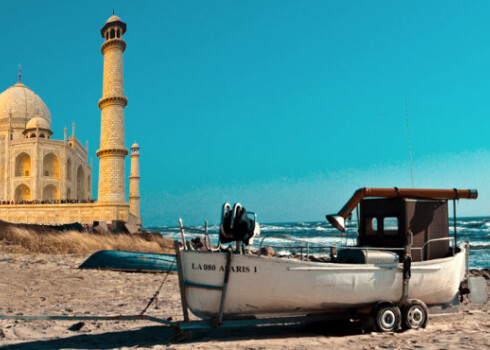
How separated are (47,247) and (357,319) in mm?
15080

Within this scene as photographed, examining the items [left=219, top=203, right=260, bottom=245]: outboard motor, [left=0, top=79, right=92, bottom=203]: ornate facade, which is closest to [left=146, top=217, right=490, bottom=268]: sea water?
[left=219, top=203, right=260, bottom=245]: outboard motor

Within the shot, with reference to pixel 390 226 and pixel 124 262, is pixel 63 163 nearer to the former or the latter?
pixel 124 262

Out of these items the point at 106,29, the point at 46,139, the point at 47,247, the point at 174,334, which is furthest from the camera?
the point at 46,139

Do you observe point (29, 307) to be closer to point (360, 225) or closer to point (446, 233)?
point (360, 225)

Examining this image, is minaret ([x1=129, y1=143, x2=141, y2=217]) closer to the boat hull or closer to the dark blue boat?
the dark blue boat

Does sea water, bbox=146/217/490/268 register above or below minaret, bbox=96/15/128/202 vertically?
below

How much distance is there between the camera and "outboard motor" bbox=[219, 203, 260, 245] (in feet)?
20.8

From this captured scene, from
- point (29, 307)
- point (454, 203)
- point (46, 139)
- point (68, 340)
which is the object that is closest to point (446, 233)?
Result: point (454, 203)

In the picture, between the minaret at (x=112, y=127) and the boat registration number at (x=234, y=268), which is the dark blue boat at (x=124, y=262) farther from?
the minaret at (x=112, y=127)

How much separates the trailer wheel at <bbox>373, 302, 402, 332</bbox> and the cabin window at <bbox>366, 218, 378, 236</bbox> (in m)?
1.71

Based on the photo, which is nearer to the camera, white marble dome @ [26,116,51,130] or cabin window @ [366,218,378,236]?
cabin window @ [366,218,378,236]

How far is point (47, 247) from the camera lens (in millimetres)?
17688

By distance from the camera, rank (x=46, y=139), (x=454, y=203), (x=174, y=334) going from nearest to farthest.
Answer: (x=174, y=334) → (x=454, y=203) → (x=46, y=139)

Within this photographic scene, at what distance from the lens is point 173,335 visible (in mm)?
6754
